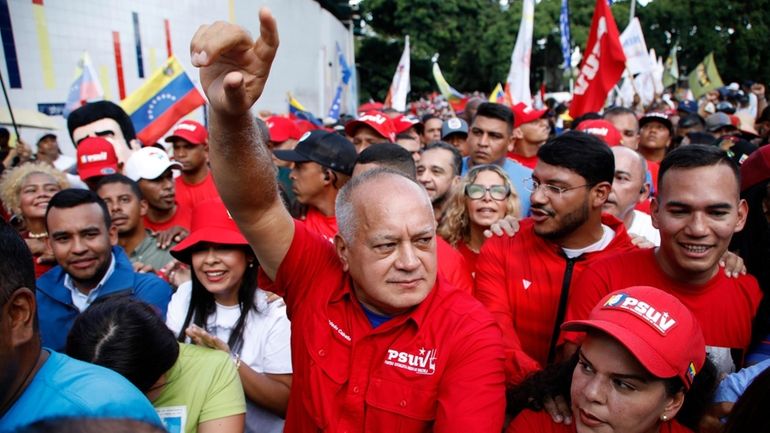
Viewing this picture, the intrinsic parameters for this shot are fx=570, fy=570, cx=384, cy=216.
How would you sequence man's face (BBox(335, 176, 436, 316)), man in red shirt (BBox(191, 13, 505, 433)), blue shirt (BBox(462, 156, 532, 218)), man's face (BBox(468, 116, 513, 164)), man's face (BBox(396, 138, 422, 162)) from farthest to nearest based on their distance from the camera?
man's face (BBox(396, 138, 422, 162)), man's face (BBox(468, 116, 513, 164)), blue shirt (BBox(462, 156, 532, 218)), man's face (BBox(335, 176, 436, 316)), man in red shirt (BBox(191, 13, 505, 433))

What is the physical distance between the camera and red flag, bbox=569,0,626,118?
6.97 metres

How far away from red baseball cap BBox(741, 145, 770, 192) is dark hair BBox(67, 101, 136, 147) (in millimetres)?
5136

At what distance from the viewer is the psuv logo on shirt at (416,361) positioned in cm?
172

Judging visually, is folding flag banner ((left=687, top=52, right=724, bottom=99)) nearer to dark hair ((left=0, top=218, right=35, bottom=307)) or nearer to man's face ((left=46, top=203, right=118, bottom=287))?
man's face ((left=46, top=203, right=118, bottom=287))

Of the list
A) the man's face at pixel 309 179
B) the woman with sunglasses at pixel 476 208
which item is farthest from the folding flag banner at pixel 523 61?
the man's face at pixel 309 179

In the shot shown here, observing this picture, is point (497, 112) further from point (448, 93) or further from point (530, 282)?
point (448, 93)

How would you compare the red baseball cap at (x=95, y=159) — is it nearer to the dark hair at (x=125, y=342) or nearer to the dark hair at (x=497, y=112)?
the dark hair at (x=125, y=342)

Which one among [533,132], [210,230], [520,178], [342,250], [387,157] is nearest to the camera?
[342,250]

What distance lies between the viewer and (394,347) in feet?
5.81

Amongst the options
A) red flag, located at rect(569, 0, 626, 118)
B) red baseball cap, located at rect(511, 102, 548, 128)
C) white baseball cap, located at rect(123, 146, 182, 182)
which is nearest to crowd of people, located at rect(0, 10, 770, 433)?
white baseball cap, located at rect(123, 146, 182, 182)

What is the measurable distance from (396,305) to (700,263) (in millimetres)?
1246

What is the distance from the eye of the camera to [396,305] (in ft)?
5.90

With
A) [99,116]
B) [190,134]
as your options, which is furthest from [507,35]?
[190,134]

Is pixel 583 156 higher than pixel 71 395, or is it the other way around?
pixel 583 156
